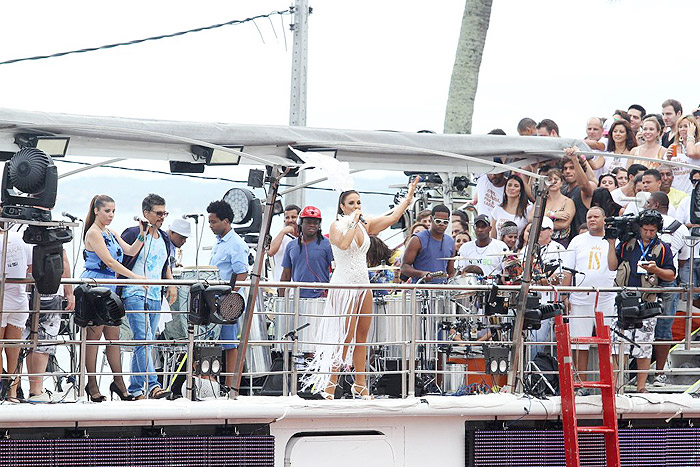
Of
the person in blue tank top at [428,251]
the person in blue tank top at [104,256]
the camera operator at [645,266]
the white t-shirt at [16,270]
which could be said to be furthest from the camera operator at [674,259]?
the white t-shirt at [16,270]

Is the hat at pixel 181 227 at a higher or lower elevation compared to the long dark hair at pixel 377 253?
higher

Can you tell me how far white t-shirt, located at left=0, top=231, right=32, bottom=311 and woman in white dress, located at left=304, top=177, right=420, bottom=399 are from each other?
7.94 feet

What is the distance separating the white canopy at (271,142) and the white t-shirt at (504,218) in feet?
6.33

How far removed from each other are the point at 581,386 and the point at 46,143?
462 centimetres

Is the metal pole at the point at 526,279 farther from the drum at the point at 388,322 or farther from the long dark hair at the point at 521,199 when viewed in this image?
the long dark hair at the point at 521,199

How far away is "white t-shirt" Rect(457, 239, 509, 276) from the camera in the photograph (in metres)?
11.5

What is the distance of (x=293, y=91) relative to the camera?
15672 mm

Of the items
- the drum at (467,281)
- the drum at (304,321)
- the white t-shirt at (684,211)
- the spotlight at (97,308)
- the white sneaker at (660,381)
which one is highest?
the white t-shirt at (684,211)

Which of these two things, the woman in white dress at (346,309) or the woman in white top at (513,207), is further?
the woman in white top at (513,207)

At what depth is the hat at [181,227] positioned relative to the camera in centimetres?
1144

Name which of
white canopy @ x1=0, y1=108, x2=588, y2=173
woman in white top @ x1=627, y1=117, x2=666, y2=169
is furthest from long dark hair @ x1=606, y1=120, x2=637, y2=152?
white canopy @ x1=0, y1=108, x2=588, y2=173

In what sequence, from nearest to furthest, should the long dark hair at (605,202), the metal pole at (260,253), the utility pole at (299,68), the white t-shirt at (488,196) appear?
the metal pole at (260,253) < the long dark hair at (605,202) < the white t-shirt at (488,196) < the utility pole at (299,68)

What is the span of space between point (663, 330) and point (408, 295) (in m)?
2.37

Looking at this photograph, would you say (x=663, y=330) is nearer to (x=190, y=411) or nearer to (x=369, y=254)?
(x=369, y=254)
